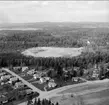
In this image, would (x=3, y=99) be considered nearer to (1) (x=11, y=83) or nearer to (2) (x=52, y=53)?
(1) (x=11, y=83)

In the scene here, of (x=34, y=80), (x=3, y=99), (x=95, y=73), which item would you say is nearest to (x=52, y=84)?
(x=34, y=80)

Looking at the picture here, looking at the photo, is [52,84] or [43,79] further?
[43,79]

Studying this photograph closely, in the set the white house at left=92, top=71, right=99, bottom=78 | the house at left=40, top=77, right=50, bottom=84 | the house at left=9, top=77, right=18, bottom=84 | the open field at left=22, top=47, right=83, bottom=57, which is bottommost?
the white house at left=92, top=71, right=99, bottom=78

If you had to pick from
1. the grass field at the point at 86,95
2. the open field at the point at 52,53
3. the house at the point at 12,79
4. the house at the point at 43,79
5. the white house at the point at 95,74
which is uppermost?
the open field at the point at 52,53

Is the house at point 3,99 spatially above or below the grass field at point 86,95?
above

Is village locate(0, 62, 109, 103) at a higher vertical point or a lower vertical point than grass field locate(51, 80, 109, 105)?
higher

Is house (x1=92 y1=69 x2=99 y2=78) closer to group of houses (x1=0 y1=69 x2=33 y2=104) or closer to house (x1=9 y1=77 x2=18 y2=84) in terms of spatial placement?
group of houses (x1=0 y1=69 x2=33 y2=104)

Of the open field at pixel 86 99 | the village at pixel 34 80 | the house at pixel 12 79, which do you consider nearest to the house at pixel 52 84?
the village at pixel 34 80

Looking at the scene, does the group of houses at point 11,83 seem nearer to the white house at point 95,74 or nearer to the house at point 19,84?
the house at point 19,84

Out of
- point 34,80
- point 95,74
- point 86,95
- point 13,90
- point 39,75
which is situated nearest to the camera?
point 86,95

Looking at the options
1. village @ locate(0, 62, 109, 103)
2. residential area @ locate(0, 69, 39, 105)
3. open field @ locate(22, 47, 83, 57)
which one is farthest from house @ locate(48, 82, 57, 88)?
open field @ locate(22, 47, 83, 57)

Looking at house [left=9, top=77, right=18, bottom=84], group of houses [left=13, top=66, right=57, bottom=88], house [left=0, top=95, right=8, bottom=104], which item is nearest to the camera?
house [left=0, top=95, right=8, bottom=104]

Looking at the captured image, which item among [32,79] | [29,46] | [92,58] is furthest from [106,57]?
[29,46]
